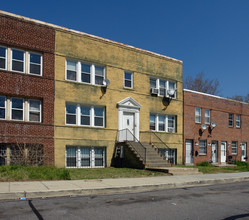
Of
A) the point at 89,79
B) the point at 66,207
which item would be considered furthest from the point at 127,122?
the point at 66,207

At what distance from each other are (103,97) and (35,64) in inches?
193

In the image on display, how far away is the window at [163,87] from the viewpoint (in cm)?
2425

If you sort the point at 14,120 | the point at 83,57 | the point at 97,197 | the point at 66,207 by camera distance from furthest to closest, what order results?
the point at 83,57 < the point at 14,120 < the point at 97,197 < the point at 66,207

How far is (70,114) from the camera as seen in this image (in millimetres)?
19656

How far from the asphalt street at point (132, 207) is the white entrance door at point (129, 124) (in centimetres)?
1123

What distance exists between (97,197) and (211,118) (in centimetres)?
2074

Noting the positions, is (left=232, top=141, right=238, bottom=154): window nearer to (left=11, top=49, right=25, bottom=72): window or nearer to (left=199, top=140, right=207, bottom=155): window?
(left=199, top=140, right=207, bottom=155): window

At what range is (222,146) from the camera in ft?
98.2

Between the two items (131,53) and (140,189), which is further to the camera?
(131,53)

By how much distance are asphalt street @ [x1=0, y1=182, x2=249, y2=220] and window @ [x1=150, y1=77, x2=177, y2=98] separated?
14.5 meters

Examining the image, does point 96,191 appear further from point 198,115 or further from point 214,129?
point 214,129

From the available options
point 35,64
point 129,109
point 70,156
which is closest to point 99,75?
point 129,109

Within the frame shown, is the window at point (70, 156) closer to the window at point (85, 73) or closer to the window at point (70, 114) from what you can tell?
the window at point (70, 114)

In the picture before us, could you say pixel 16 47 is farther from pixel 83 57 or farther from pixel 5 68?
pixel 83 57
